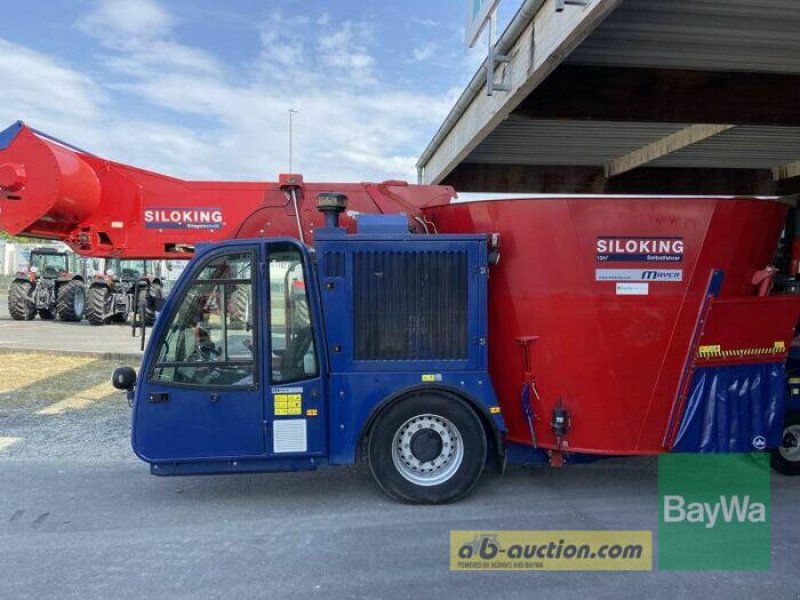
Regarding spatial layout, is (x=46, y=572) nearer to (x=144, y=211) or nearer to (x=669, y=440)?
(x=144, y=211)

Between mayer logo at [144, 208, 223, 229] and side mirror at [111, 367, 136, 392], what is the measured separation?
1.44m

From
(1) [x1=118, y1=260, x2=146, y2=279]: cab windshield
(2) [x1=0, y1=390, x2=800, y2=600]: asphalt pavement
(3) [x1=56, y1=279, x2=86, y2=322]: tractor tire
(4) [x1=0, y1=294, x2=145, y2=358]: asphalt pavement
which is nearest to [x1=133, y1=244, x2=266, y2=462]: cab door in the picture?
(2) [x1=0, y1=390, x2=800, y2=600]: asphalt pavement

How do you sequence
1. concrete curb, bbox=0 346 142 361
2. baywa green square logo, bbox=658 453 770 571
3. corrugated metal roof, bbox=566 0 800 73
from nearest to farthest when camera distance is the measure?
1. baywa green square logo, bbox=658 453 770 571
2. corrugated metal roof, bbox=566 0 800 73
3. concrete curb, bbox=0 346 142 361

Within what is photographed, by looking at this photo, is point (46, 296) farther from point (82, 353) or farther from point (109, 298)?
point (82, 353)

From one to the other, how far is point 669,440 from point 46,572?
4419 mm

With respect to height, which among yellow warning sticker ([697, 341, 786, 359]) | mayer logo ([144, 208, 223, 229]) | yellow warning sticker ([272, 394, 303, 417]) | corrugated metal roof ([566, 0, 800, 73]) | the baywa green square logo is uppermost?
corrugated metal roof ([566, 0, 800, 73])

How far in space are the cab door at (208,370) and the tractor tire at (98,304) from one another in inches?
586

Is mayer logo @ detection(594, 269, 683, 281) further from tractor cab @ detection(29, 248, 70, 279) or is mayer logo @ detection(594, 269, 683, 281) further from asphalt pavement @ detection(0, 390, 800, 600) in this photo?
tractor cab @ detection(29, 248, 70, 279)

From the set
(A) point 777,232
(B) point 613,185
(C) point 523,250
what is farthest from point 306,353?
(B) point 613,185

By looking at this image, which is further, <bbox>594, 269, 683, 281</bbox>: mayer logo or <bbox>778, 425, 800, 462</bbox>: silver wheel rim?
<bbox>778, 425, 800, 462</bbox>: silver wheel rim

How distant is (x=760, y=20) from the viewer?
6430 millimetres

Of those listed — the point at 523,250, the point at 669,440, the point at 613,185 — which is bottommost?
the point at 669,440

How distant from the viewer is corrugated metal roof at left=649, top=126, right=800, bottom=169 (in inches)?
418

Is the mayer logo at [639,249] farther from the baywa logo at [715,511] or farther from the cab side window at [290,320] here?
the cab side window at [290,320]
